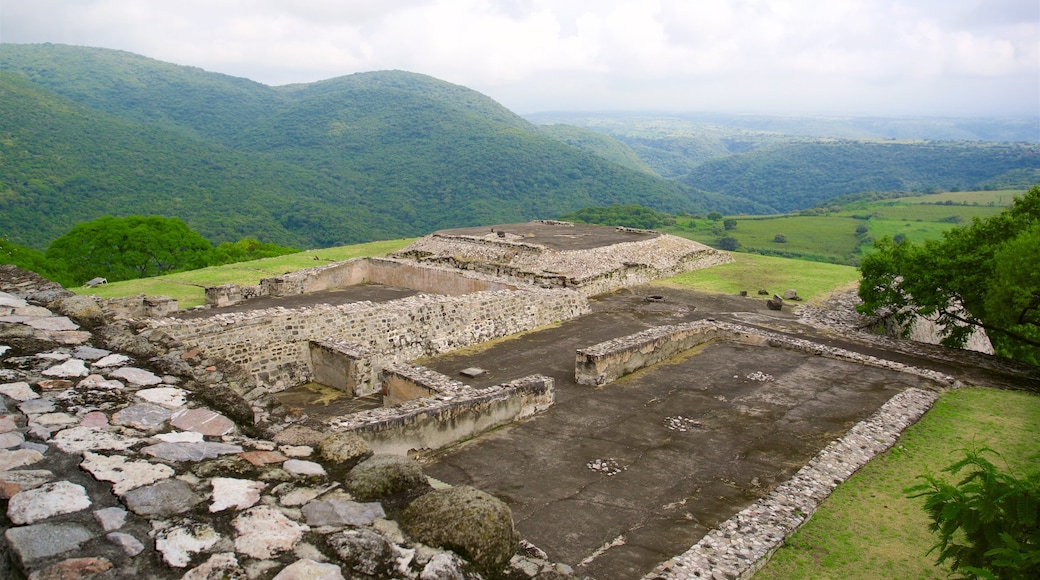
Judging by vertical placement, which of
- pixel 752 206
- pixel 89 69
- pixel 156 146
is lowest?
pixel 752 206

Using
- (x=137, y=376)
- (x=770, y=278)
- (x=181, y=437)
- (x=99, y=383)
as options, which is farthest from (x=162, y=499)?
(x=770, y=278)

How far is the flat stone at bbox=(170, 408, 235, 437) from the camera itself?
463 cm

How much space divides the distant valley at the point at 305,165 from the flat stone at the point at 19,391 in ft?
226

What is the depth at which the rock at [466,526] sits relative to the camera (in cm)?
376

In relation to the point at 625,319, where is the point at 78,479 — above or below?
above

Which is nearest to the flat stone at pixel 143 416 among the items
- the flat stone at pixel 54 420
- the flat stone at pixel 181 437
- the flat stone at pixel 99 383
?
the flat stone at pixel 181 437

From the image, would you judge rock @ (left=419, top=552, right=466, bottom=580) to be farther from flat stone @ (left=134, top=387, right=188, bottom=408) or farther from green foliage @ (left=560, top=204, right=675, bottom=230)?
green foliage @ (left=560, top=204, right=675, bottom=230)

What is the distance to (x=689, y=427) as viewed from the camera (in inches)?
408

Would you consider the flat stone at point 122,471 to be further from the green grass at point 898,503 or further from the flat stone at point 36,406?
the green grass at point 898,503

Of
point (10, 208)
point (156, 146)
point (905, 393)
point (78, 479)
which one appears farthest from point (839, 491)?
point (156, 146)

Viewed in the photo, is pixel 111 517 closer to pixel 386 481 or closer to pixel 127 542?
pixel 127 542

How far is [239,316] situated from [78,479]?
9109 mm

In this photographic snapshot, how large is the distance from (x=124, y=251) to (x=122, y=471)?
142 ft

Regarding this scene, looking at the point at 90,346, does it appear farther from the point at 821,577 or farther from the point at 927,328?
the point at 927,328
